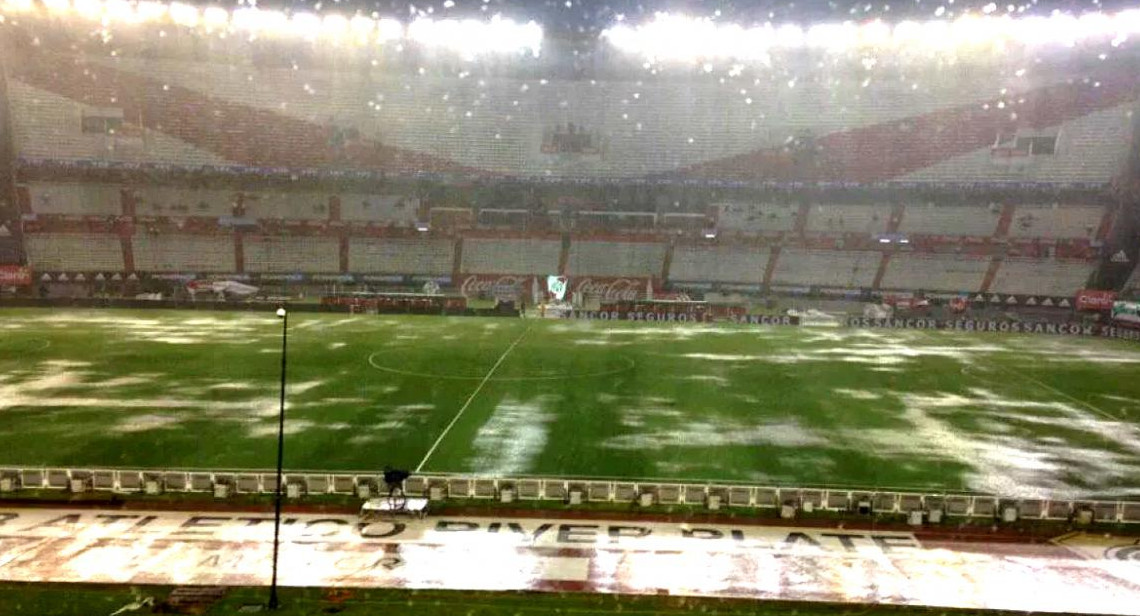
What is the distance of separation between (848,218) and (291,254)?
49.7 meters

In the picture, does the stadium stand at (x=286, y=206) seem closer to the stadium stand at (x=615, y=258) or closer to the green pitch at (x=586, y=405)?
the stadium stand at (x=615, y=258)

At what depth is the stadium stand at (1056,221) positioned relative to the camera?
212 ft

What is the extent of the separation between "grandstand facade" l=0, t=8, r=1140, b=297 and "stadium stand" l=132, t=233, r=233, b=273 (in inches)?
7.5

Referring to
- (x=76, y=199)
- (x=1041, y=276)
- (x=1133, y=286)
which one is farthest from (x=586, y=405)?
(x=76, y=199)

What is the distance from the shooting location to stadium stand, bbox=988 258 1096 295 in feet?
202

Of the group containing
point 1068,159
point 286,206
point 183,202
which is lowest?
point 183,202

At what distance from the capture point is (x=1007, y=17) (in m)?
62.2

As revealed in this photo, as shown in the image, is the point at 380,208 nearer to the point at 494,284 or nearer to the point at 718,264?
the point at 494,284

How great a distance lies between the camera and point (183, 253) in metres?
66.4

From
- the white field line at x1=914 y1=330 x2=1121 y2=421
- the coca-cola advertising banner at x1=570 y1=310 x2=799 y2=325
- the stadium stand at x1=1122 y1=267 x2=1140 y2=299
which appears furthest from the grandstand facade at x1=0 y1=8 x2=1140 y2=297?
the white field line at x1=914 y1=330 x2=1121 y2=421

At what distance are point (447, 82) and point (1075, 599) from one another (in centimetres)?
6779

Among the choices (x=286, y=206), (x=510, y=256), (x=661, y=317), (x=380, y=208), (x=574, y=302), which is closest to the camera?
(x=661, y=317)

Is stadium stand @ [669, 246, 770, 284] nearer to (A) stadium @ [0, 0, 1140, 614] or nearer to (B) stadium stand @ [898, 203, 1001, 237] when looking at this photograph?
(A) stadium @ [0, 0, 1140, 614]

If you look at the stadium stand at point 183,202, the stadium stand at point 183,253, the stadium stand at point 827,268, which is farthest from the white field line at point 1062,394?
the stadium stand at point 183,202
